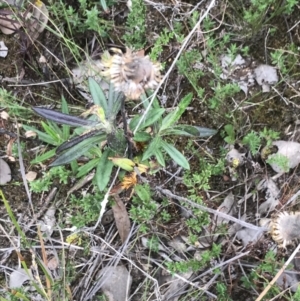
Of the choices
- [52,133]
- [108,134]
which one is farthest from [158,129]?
[52,133]

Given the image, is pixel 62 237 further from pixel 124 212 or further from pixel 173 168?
pixel 173 168

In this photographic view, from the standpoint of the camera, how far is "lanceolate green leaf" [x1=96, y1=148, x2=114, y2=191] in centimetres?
195

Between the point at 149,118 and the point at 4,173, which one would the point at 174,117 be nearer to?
the point at 149,118

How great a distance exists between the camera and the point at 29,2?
2221 millimetres

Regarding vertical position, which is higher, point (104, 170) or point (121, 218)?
point (104, 170)

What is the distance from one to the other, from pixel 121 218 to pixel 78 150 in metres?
0.47

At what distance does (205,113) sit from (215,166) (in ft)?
0.83

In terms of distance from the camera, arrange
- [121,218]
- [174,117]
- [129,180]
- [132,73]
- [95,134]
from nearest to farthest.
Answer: [132,73] → [95,134] → [174,117] → [129,180] → [121,218]

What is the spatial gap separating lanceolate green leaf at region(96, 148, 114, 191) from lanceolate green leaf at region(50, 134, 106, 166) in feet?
0.33

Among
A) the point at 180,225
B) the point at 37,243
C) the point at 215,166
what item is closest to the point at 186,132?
the point at 215,166

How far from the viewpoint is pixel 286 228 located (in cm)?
203

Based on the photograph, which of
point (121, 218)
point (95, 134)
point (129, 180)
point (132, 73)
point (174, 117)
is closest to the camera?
point (132, 73)

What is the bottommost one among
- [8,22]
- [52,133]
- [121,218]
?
[121,218]

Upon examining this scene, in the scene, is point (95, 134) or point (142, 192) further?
point (142, 192)
